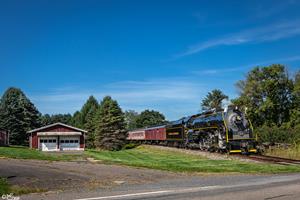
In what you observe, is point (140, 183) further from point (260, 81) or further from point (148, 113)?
point (148, 113)

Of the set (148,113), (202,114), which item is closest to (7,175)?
(202,114)

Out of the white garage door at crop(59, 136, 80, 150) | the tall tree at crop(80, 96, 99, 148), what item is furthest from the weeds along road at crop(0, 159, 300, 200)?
the tall tree at crop(80, 96, 99, 148)

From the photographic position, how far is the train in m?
27.1

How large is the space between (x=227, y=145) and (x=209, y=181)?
14692 mm

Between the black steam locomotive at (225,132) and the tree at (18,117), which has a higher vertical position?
the tree at (18,117)

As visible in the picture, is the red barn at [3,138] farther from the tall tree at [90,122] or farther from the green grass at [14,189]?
the green grass at [14,189]

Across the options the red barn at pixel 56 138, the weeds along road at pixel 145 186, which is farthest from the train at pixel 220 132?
the red barn at pixel 56 138

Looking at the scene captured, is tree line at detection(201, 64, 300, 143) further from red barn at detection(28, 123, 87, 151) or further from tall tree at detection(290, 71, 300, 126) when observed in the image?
red barn at detection(28, 123, 87, 151)

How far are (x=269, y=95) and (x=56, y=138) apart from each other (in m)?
34.2

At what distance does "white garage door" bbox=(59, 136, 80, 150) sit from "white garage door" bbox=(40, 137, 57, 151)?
0.96 meters

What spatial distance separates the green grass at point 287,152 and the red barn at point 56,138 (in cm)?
3029

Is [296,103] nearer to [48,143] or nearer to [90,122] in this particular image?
[48,143]

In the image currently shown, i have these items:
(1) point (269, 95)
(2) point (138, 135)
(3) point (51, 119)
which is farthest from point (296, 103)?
(3) point (51, 119)

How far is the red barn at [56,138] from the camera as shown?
50.0 metres
